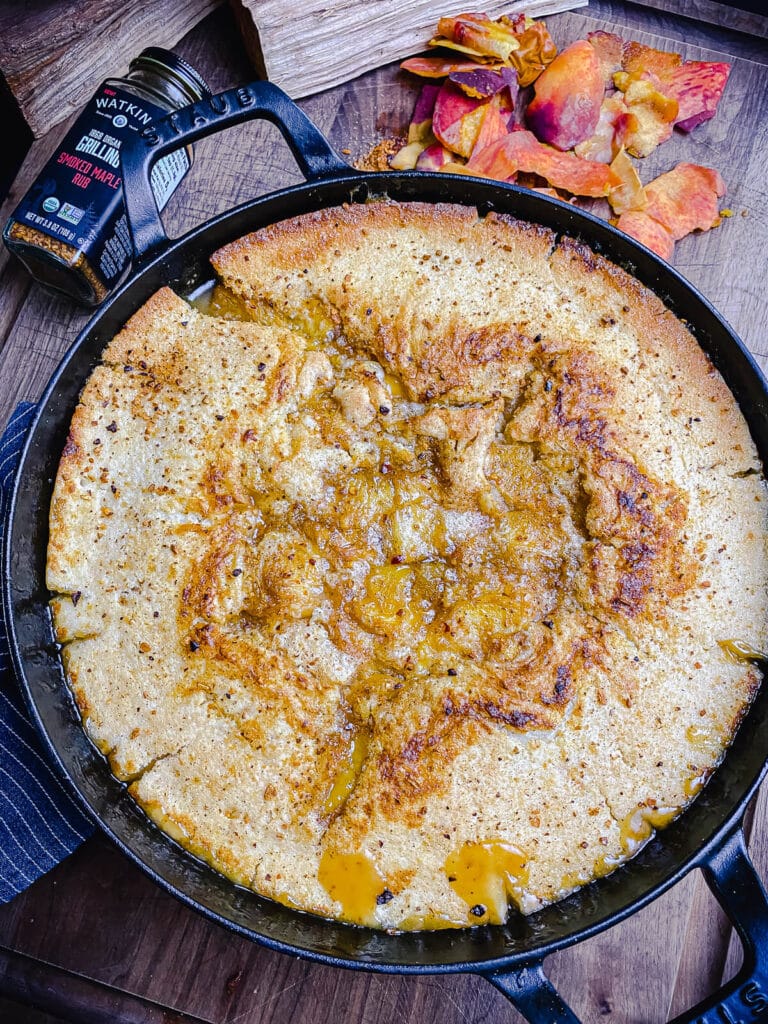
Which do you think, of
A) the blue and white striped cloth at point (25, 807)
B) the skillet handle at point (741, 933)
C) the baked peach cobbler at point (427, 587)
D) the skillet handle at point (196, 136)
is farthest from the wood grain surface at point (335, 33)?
the skillet handle at point (741, 933)

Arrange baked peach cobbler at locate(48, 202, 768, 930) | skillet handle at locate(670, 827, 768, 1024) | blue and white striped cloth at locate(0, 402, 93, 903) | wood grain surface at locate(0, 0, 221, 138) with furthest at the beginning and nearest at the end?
wood grain surface at locate(0, 0, 221, 138)
blue and white striped cloth at locate(0, 402, 93, 903)
baked peach cobbler at locate(48, 202, 768, 930)
skillet handle at locate(670, 827, 768, 1024)

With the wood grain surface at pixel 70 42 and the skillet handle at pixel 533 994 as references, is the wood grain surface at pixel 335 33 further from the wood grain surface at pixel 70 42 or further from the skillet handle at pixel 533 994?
the skillet handle at pixel 533 994

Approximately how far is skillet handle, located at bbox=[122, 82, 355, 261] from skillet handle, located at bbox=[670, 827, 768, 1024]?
185 cm

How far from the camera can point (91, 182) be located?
221cm

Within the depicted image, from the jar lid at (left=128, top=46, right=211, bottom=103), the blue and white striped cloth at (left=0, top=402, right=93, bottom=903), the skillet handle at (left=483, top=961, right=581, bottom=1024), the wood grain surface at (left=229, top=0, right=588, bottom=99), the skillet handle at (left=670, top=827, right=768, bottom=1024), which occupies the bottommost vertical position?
the blue and white striped cloth at (left=0, top=402, right=93, bottom=903)

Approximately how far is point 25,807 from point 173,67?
6.83ft

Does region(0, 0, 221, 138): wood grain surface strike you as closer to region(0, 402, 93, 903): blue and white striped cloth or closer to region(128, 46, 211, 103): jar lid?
region(128, 46, 211, 103): jar lid

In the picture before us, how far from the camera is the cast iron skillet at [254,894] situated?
173 cm

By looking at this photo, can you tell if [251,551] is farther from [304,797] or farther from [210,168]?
[210,168]

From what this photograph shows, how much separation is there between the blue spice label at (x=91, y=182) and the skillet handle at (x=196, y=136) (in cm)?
29

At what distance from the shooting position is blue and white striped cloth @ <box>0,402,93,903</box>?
6.97 feet

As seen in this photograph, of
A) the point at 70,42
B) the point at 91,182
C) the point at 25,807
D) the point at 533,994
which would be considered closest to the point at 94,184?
the point at 91,182

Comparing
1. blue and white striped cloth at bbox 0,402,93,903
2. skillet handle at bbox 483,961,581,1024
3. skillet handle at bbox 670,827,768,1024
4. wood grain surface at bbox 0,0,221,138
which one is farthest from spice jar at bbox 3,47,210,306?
skillet handle at bbox 670,827,768,1024

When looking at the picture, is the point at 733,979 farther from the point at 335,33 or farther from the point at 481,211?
the point at 335,33
